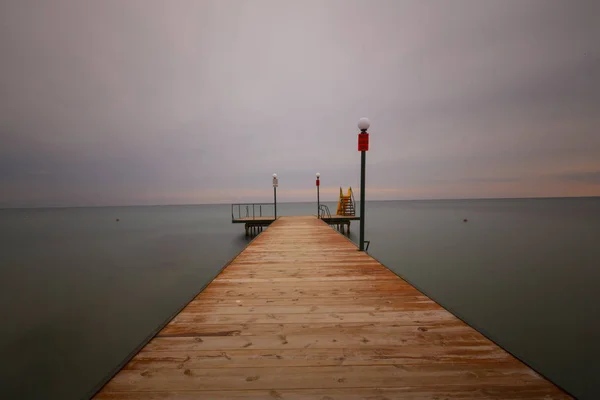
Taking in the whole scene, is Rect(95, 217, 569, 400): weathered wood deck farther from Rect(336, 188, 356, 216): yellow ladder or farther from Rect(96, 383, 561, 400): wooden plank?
Rect(336, 188, 356, 216): yellow ladder

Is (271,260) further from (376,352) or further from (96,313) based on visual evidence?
(96,313)

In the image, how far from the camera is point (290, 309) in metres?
3.06

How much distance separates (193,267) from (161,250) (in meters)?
8.41

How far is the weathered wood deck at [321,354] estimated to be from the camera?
180cm

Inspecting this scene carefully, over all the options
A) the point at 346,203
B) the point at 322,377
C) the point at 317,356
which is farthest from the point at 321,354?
the point at 346,203

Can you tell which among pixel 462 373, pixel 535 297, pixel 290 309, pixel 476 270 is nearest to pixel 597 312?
pixel 535 297

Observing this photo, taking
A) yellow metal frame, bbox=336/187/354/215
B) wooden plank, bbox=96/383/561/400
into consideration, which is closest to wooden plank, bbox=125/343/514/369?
wooden plank, bbox=96/383/561/400

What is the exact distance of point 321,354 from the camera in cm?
216

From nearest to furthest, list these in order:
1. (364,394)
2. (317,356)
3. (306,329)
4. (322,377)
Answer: (364,394), (322,377), (317,356), (306,329)

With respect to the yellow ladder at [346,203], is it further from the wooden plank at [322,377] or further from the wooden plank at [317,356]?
the wooden plank at [322,377]

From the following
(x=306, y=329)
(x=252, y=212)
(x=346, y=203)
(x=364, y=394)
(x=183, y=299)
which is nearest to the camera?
(x=364, y=394)

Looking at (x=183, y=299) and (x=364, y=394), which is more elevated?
(x=364, y=394)

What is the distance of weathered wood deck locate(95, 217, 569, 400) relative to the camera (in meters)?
1.80

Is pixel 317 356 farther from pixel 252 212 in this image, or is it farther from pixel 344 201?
pixel 252 212
